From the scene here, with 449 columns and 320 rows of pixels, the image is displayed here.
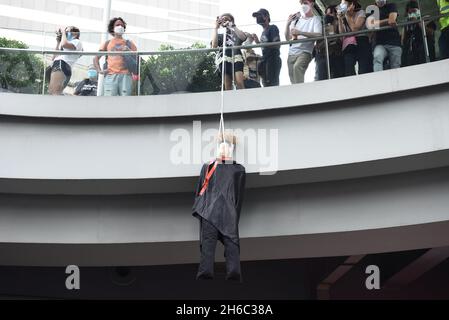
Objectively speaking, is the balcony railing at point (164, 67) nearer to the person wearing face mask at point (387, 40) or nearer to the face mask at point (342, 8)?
the person wearing face mask at point (387, 40)

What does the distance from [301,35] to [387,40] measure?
1261mm

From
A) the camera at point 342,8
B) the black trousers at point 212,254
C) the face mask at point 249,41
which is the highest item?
the camera at point 342,8

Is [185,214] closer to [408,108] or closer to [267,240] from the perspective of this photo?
[267,240]

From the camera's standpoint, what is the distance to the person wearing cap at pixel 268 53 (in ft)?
26.8

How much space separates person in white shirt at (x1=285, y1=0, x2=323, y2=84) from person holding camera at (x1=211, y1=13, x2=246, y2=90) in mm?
729

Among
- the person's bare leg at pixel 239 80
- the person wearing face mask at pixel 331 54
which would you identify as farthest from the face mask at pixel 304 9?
the person's bare leg at pixel 239 80

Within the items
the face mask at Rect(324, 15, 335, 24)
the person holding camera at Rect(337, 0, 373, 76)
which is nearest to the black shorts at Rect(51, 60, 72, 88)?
the face mask at Rect(324, 15, 335, 24)

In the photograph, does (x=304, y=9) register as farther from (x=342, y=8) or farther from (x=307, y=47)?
(x=307, y=47)

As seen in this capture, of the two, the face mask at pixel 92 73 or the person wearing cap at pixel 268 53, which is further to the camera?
the face mask at pixel 92 73

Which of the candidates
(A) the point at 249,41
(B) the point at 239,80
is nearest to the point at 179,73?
(B) the point at 239,80

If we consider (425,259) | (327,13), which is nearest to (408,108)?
(327,13)

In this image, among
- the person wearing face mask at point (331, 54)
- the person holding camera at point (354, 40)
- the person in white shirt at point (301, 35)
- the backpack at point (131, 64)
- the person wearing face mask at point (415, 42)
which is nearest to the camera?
the person wearing face mask at point (415, 42)

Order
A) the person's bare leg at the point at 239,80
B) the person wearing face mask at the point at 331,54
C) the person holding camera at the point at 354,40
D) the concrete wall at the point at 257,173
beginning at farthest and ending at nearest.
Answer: the person's bare leg at the point at 239,80 < the person wearing face mask at the point at 331,54 < the person holding camera at the point at 354,40 < the concrete wall at the point at 257,173

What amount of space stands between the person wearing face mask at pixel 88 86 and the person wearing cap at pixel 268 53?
2496 mm
